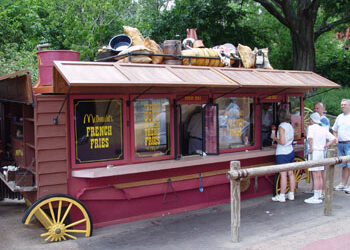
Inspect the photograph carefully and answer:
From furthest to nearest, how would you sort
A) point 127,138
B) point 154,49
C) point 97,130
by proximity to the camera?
point 154,49 → point 127,138 → point 97,130

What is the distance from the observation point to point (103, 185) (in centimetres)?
560

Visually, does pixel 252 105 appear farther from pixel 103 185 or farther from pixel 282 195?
pixel 103 185

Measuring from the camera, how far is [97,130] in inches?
223

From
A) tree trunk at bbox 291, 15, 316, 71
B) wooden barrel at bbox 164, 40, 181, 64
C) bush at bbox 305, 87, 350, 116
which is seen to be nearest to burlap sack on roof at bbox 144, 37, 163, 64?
wooden barrel at bbox 164, 40, 181, 64

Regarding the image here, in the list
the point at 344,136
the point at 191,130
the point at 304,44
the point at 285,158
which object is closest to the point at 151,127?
the point at 191,130

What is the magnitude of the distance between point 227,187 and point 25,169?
351 centimetres

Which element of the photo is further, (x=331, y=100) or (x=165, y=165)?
(x=331, y=100)

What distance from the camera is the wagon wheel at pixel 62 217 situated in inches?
198

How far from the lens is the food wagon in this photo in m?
5.20

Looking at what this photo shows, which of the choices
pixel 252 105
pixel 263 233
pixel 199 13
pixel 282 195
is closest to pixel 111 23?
pixel 199 13

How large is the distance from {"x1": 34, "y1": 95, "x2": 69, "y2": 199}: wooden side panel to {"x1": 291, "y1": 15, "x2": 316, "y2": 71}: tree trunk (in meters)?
11.4

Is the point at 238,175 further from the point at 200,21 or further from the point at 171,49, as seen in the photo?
the point at 200,21

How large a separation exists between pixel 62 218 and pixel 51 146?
0.99 meters

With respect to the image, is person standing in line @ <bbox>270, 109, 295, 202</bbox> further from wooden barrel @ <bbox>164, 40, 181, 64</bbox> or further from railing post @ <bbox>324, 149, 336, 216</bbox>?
wooden barrel @ <bbox>164, 40, 181, 64</bbox>
